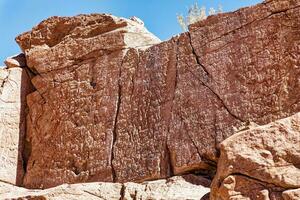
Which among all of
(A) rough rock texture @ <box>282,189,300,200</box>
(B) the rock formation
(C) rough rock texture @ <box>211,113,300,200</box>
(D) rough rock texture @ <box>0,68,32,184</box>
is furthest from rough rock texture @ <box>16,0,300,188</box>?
(A) rough rock texture @ <box>282,189,300,200</box>

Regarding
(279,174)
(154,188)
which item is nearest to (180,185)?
(154,188)

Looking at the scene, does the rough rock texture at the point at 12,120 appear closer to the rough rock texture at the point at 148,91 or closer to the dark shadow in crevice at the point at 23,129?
the dark shadow in crevice at the point at 23,129

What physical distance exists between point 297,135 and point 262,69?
115 cm

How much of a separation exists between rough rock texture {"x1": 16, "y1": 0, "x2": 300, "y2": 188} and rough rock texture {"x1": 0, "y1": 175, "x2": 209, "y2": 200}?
0.60 ft

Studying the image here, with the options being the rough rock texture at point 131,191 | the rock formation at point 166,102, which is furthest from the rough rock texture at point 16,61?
the rough rock texture at point 131,191

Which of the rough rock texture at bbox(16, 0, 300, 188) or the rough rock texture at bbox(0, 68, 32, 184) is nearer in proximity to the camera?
the rough rock texture at bbox(16, 0, 300, 188)

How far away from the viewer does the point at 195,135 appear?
6156mm

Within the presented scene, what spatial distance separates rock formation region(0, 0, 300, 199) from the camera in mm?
5074

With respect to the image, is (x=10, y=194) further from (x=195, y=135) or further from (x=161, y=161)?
(x=195, y=135)

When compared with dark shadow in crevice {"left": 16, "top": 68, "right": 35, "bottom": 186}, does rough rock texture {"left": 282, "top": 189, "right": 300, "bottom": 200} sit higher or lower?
lower

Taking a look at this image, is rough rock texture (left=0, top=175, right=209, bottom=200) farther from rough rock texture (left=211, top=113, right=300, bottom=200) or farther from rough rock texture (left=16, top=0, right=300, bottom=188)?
rough rock texture (left=211, top=113, right=300, bottom=200)

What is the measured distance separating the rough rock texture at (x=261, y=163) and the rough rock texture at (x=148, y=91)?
0.68 metres

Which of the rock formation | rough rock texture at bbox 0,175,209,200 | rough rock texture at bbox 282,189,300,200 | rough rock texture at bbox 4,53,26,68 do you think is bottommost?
rough rock texture at bbox 282,189,300,200

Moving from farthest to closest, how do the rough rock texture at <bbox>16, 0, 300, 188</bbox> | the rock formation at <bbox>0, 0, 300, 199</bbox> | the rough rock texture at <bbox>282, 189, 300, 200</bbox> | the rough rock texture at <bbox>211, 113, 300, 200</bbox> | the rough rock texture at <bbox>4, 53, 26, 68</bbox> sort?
the rough rock texture at <bbox>4, 53, 26, 68</bbox> < the rough rock texture at <bbox>16, 0, 300, 188</bbox> < the rock formation at <bbox>0, 0, 300, 199</bbox> < the rough rock texture at <bbox>211, 113, 300, 200</bbox> < the rough rock texture at <bbox>282, 189, 300, 200</bbox>
